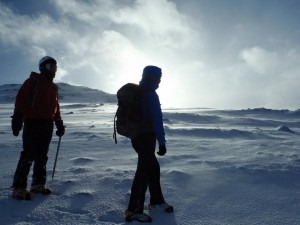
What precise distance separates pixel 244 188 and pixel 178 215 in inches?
66.4

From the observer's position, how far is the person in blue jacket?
4.04 m

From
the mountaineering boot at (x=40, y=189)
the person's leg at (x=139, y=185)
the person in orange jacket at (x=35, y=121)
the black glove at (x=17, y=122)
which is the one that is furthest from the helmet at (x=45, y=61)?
the person's leg at (x=139, y=185)

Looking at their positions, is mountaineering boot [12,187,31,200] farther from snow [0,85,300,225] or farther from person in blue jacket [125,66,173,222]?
person in blue jacket [125,66,173,222]

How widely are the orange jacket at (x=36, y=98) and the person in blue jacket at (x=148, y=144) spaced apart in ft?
5.31

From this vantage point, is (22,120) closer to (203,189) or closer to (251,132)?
(203,189)

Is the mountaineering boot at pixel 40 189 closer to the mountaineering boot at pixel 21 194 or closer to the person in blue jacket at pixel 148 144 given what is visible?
the mountaineering boot at pixel 21 194

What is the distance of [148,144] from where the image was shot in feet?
13.7

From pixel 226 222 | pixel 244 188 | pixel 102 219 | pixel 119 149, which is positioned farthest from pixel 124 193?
pixel 119 149

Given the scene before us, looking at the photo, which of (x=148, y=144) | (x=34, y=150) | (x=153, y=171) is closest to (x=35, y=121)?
(x=34, y=150)

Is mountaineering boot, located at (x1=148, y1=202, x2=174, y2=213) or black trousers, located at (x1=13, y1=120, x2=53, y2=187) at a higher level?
black trousers, located at (x1=13, y1=120, x2=53, y2=187)

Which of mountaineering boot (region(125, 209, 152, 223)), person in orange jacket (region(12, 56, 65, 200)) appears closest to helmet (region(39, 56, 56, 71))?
person in orange jacket (region(12, 56, 65, 200))

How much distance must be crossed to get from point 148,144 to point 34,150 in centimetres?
188

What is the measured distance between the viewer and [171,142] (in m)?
10.4

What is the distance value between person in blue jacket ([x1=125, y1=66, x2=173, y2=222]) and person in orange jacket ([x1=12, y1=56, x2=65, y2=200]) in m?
1.58
